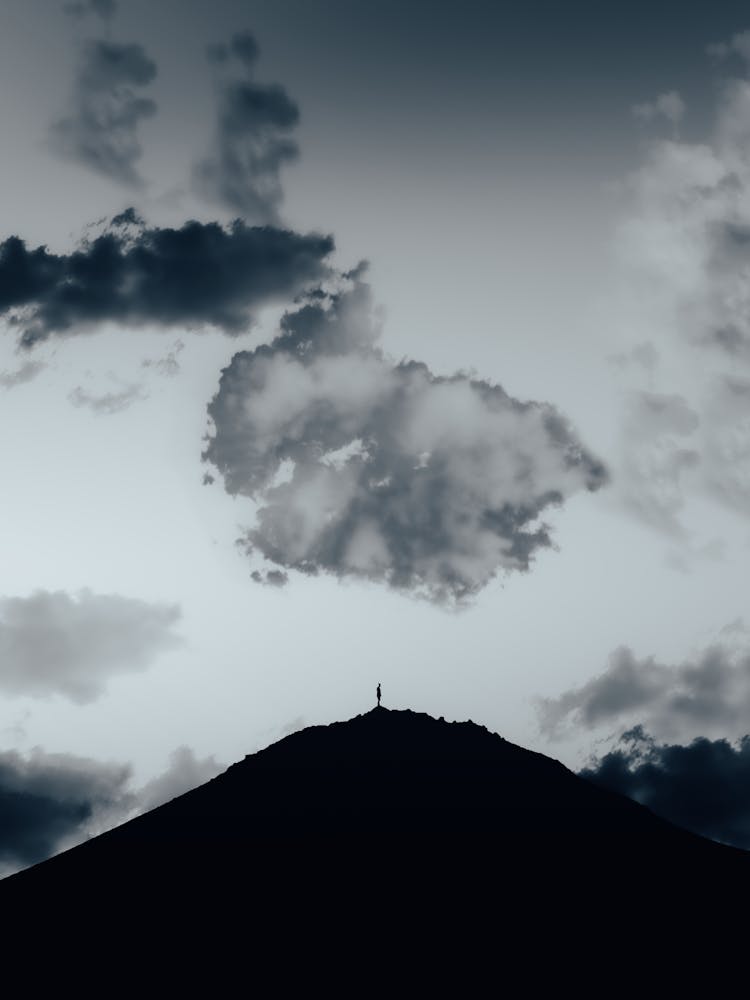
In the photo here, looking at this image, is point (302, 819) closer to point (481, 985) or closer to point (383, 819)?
point (383, 819)

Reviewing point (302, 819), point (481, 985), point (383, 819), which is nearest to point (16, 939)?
point (302, 819)

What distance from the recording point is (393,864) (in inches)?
969

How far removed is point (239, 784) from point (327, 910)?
25.9ft

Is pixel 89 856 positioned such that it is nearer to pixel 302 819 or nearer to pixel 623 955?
pixel 302 819

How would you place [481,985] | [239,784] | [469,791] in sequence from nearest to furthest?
[481,985] < [469,791] < [239,784]

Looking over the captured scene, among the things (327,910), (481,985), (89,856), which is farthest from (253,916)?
(89,856)

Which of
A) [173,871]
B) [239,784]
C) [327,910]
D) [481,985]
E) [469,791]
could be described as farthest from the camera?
[239,784]

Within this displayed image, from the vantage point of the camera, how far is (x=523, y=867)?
2448 cm

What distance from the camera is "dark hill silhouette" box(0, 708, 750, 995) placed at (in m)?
22.2

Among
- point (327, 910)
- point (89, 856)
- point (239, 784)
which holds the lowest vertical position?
point (327, 910)

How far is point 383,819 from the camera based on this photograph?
2652 centimetres

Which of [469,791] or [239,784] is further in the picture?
[239,784]

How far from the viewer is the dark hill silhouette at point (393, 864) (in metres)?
22.2

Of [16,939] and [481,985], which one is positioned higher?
[16,939]
